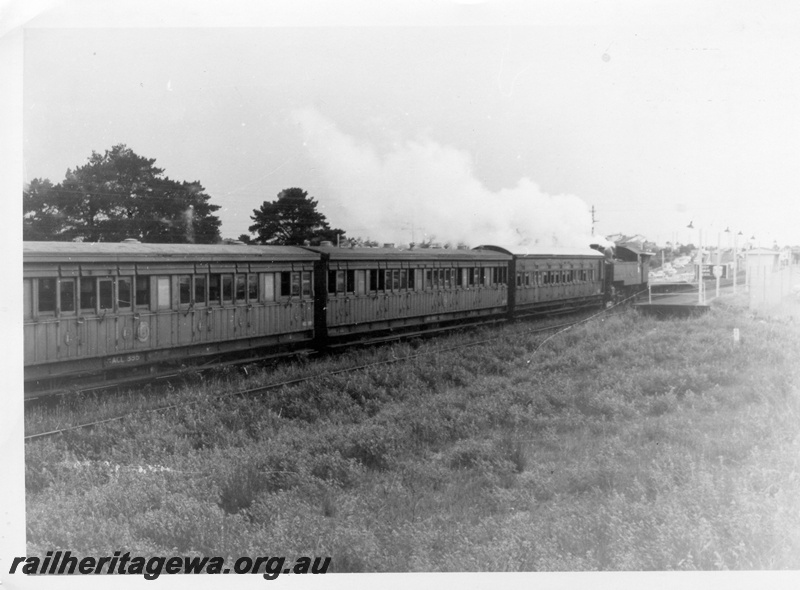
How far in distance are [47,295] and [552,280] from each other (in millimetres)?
4294

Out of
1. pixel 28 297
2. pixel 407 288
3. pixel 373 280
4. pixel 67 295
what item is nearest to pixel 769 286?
pixel 407 288

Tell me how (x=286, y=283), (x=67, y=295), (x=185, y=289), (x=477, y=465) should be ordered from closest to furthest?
(x=477, y=465)
(x=67, y=295)
(x=185, y=289)
(x=286, y=283)

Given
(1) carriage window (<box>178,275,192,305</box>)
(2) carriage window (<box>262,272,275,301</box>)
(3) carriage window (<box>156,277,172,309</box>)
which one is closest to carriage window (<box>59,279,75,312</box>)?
(3) carriage window (<box>156,277,172,309</box>)

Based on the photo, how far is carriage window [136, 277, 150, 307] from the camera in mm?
4377

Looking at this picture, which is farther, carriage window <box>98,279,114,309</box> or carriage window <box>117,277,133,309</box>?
carriage window <box>117,277,133,309</box>

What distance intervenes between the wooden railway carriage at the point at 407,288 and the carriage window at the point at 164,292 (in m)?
1.21

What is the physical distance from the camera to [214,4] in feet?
11.8

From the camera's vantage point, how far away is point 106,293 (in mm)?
4207

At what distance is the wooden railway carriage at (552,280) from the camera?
17.8ft

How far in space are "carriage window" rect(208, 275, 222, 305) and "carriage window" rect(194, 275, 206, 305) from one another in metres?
0.05

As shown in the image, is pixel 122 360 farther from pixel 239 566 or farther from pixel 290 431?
pixel 239 566

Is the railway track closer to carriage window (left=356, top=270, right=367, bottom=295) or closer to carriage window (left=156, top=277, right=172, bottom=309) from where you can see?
carriage window (left=356, top=270, right=367, bottom=295)

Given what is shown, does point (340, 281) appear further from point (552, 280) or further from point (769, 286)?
point (769, 286)

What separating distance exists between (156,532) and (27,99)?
2741mm
